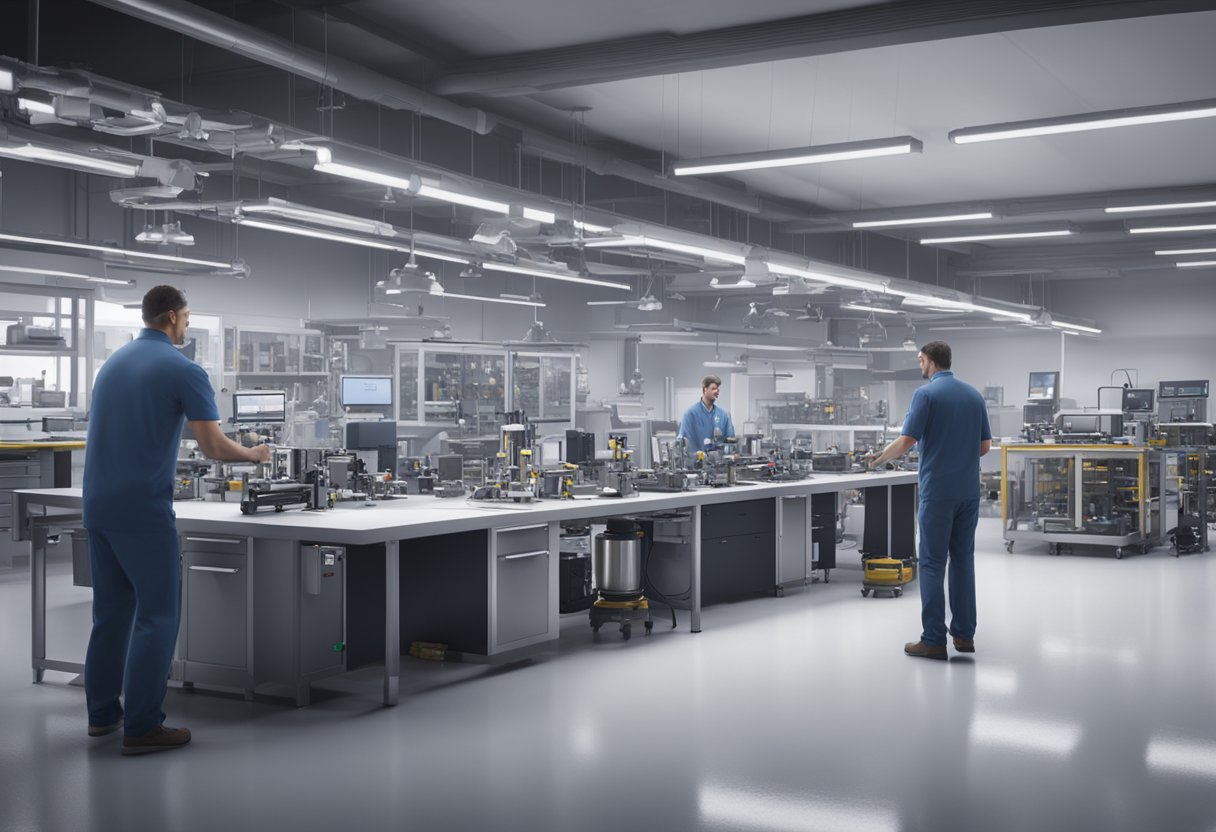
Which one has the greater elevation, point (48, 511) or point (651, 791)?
point (48, 511)

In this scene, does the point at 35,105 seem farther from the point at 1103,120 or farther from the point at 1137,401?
the point at 1137,401

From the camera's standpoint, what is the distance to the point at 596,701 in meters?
4.64

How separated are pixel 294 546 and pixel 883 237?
36.3ft

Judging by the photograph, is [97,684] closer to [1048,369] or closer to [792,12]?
[792,12]

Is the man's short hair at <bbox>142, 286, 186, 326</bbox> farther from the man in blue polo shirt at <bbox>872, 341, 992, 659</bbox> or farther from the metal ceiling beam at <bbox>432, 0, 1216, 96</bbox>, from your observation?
the man in blue polo shirt at <bbox>872, 341, 992, 659</bbox>

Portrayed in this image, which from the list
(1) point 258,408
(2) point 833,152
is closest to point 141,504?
(1) point 258,408

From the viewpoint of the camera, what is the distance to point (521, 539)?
5.23m

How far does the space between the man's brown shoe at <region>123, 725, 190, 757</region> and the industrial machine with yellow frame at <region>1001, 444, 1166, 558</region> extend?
314 inches

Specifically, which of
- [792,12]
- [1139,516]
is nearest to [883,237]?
[1139,516]

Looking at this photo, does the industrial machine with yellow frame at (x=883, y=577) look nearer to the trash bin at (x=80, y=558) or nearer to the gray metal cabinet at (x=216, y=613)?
the gray metal cabinet at (x=216, y=613)

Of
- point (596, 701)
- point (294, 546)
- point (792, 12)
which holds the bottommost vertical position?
point (596, 701)

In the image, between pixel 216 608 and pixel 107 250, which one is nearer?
pixel 216 608

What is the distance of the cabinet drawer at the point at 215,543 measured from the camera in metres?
4.50

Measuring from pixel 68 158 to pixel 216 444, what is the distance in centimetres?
268
